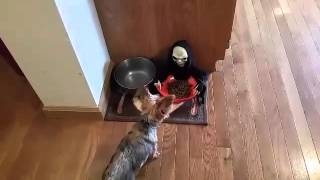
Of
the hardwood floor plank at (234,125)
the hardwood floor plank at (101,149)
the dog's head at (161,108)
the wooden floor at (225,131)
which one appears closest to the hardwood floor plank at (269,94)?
the wooden floor at (225,131)

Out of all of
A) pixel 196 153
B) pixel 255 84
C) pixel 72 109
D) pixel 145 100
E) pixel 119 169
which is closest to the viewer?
pixel 119 169

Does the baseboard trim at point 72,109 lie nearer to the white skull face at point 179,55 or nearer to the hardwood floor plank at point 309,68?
the white skull face at point 179,55

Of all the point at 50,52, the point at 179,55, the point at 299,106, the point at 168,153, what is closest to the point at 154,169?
the point at 168,153

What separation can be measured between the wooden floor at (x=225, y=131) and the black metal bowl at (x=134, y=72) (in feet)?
0.80

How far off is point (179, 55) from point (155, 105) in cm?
42

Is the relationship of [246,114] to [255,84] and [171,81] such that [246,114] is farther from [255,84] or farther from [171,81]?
[171,81]

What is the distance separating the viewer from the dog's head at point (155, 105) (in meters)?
1.11

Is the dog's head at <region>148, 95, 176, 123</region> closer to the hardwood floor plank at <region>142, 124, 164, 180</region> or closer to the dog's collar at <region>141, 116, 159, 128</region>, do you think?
the dog's collar at <region>141, 116, 159, 128</region>

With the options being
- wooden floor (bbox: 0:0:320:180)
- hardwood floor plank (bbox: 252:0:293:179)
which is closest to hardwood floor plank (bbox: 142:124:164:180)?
wooden floor (bbox: 0:0:320:180)

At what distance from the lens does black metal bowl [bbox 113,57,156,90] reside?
1.58 metres

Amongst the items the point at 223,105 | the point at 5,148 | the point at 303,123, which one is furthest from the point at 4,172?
Answer: the point at 303,123

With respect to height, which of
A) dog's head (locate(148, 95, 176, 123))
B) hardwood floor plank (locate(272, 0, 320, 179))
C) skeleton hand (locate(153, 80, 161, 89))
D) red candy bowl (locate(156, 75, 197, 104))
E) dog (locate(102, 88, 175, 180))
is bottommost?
hardwood floor plank (locate(272, 0, 320, 179))

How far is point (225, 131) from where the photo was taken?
1.43 metres

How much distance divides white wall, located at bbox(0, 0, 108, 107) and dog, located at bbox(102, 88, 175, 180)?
289mm
